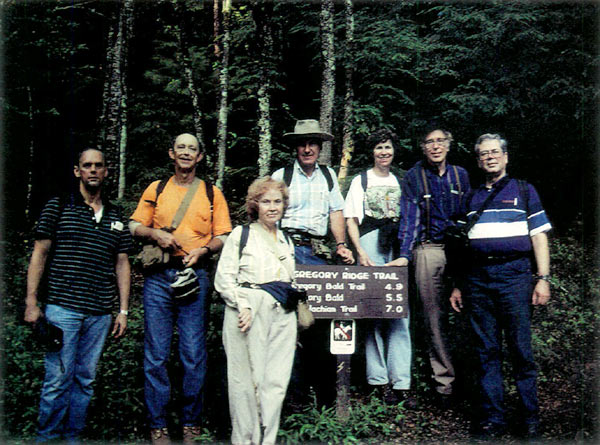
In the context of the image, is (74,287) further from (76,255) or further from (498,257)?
(498,257)

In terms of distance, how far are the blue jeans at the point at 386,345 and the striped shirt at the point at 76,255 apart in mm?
2592

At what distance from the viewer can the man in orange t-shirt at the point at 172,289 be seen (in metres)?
4.36

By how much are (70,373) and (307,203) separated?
2593 mm

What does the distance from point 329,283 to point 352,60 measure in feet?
17.2

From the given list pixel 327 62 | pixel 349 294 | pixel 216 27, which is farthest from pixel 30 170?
pixel 349 294

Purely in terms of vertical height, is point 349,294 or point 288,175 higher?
point 288,175

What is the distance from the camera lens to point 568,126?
9.20 meters

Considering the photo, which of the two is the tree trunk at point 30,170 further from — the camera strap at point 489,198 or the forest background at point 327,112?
the camera strap at point 489,198

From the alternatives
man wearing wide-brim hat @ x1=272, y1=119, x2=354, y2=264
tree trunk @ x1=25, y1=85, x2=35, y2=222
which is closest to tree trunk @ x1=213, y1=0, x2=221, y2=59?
tree trunk @ x1=25, y1=85, x2=35, y2=222

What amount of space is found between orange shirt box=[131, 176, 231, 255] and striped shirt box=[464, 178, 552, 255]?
94.7 inches

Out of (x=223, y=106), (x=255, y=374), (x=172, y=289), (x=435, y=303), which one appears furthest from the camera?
(x=223, y=106)

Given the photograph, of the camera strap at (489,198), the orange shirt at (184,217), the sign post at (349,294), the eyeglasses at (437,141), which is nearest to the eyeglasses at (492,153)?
the camera strap at (489,198)

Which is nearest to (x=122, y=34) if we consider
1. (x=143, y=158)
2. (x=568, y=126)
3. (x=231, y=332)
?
(x=143, y=158)

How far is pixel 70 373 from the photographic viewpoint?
406cm
